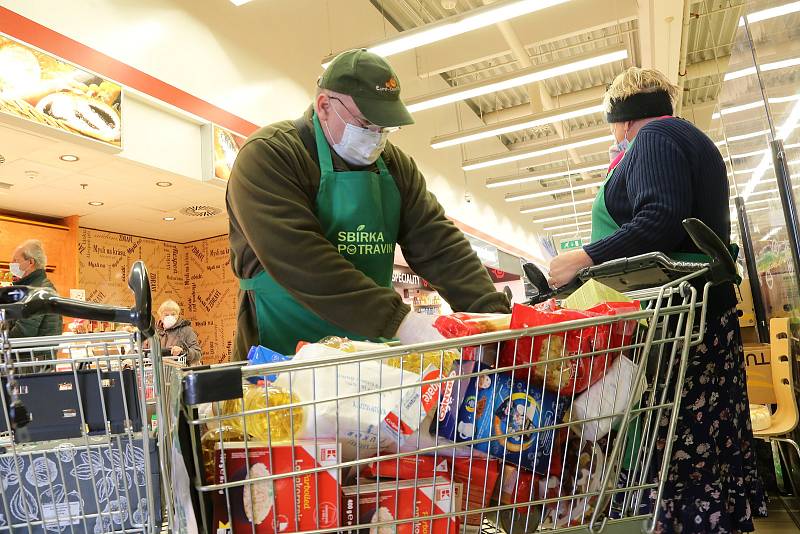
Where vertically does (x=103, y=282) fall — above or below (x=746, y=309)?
above

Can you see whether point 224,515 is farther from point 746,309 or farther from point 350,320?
point 746,309

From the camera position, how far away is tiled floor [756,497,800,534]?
2904mm

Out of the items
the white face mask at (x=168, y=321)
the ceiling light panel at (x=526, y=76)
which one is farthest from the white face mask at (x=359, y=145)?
the ceiling light panel at (x=526, y=76)

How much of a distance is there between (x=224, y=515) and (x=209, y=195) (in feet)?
22.5

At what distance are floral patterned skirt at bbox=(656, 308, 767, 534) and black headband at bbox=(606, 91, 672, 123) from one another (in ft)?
2.34

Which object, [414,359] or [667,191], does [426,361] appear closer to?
[414,359]

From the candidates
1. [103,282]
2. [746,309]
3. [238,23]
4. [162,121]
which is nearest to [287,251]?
[746,309]

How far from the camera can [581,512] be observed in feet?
3.14

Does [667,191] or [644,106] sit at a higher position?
[644,106]

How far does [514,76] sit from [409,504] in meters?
7.51

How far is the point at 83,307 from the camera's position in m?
0.79

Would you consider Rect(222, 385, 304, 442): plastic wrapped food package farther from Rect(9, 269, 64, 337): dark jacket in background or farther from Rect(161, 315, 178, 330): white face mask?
Rect(161, 315, 178, 330): white face mask

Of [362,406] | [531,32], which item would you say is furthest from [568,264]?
[531,32]

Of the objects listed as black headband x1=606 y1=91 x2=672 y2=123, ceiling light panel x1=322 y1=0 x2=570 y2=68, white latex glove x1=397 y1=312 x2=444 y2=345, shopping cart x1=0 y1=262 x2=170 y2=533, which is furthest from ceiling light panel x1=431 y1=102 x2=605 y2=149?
shopping cart x1=0 y1=262 x2=170 y2=533
